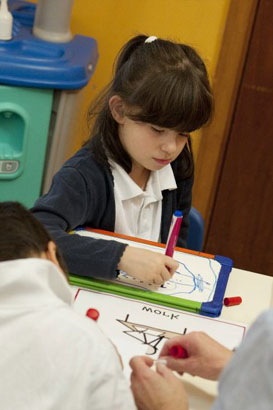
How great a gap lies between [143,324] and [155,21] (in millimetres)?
1312

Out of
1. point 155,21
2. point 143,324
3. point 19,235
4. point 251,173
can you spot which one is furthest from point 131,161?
point 251,173

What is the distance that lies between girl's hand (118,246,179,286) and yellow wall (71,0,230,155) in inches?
41.9

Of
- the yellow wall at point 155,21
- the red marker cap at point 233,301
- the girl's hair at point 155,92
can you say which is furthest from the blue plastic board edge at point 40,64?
the red marker cap at point 233,301

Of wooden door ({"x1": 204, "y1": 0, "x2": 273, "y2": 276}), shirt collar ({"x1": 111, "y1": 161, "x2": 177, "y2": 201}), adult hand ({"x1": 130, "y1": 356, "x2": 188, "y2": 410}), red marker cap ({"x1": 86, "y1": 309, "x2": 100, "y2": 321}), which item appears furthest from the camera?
wooden door ({"x1": 204, "y1": 0, "x2": 273, "y2": 276})

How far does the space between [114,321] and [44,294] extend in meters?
0.37

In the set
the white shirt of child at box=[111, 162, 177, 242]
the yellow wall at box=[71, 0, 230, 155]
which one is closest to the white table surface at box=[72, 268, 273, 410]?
the white shirt of child at box=[111, 162, 177, 242]

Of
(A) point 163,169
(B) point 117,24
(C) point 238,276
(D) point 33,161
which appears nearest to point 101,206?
(A) point 163,169

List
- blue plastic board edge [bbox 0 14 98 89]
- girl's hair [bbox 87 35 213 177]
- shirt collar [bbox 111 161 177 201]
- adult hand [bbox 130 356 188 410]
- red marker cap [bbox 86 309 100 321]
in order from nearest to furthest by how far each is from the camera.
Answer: adult hand [bbox 130 356 188 410] → red marker cap [bbox 86 309 100 321] → girl's hair [bbox 87 35 213 177] → shirt collar [bbox 111 161 177 201] → blue plastic board edge [bbox 0 14 98 89]

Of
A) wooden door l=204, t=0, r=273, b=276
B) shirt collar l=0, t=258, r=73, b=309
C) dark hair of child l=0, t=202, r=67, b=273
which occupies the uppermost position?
dark hair of child l=0, t=202, r=67, b=273

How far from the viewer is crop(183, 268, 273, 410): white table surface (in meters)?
1.01

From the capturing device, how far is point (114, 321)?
1.11 metres

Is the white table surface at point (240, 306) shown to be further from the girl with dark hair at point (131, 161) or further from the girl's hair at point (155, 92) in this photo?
the girl's hair at point (155, 92)

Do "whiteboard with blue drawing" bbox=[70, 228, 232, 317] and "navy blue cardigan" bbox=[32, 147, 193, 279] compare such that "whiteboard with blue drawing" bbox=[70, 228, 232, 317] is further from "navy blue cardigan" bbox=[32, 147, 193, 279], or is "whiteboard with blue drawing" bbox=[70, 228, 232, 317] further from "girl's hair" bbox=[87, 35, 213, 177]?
"girl's hair" bbox=[87, 35, 213, 177]

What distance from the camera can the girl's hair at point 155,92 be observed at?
1321 mm
